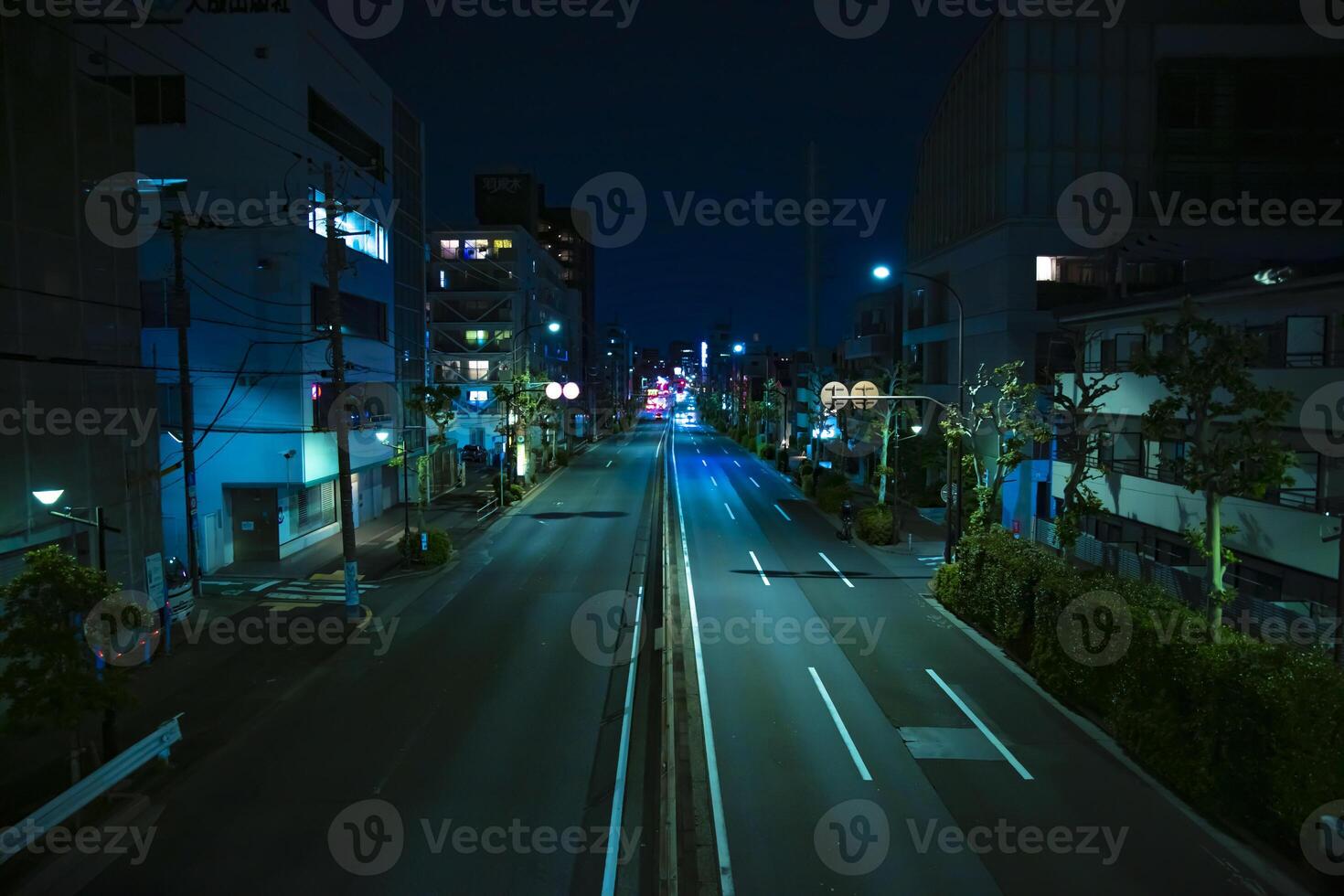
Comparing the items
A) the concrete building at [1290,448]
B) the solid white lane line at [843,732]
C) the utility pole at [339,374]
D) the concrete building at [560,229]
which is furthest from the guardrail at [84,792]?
the concrete building at [560,229]

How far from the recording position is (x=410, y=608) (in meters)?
21.8

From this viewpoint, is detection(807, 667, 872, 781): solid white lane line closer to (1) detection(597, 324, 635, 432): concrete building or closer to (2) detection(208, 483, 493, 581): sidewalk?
(2) detection(208, 483, 493, 581): sidewalk

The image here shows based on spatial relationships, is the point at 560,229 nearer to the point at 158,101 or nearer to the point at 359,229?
the point at 359,229

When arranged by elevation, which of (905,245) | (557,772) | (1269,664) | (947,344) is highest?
(905,245)

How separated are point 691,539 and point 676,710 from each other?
61.9 feet

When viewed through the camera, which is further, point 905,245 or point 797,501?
point 905,245

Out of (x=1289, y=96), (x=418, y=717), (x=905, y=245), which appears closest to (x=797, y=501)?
(x=905, y=245)

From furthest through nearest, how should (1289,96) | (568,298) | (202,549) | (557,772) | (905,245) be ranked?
(568,298) < (905,245) < (1289,96) < (202,549) < (557,772)

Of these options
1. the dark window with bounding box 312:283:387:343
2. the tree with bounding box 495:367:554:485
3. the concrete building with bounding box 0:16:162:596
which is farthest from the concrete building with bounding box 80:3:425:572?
the tree with bounding box 495:367:554:485

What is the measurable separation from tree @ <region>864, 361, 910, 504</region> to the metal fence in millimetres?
8354

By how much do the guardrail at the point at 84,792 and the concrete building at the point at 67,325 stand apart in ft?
16.8

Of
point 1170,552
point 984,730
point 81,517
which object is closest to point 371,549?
point 81,517

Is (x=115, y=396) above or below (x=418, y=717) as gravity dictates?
above

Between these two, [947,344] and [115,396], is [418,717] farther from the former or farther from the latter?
[947,344]
